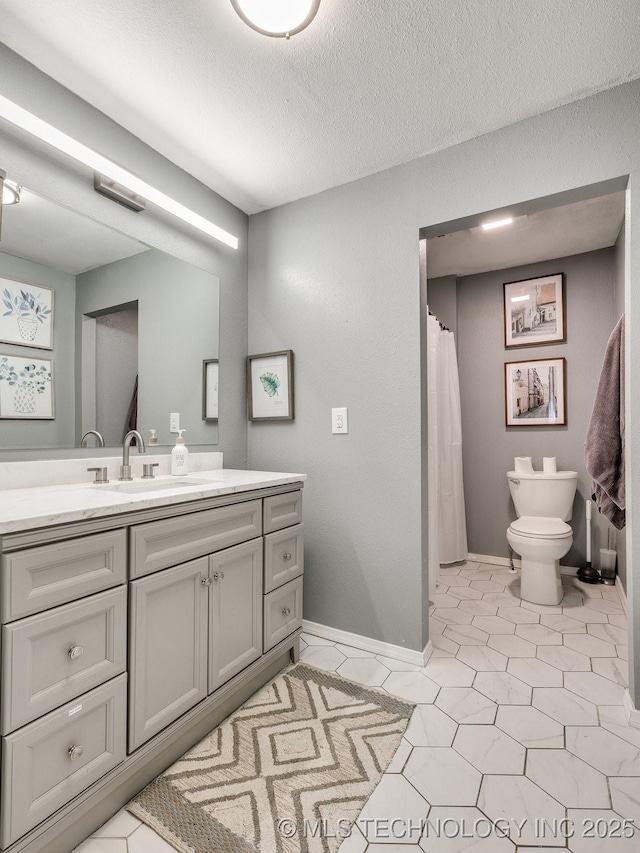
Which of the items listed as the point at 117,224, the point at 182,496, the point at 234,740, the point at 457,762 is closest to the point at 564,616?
the point at 457,762

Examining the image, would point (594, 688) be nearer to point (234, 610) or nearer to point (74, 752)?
point (234, 610)

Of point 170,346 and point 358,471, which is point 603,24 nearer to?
point 358,471

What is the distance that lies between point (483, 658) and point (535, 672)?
214 millimetres

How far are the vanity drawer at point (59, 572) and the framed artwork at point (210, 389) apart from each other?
1100 mm

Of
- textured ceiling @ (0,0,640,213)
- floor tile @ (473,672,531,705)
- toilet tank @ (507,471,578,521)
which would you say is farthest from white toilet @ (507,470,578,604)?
textured ceiling @ (0,0,640,213)

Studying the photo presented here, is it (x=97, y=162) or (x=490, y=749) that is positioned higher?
(x=97, y=162)

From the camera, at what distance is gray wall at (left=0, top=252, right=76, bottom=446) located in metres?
1.44

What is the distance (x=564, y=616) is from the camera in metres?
2.40

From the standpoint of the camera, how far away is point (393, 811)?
3.83ft

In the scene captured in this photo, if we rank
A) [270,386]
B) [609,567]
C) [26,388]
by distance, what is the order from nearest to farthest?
[26,388]
[270,386]
[609,567]

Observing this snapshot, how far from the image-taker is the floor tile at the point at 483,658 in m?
1.89

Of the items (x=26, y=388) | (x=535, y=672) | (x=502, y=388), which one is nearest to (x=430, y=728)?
(x=535, y=672)

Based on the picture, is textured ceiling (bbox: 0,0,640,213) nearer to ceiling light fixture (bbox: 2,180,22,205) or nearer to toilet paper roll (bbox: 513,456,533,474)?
ceiling light fixture (bbox: 2,180,22,205)

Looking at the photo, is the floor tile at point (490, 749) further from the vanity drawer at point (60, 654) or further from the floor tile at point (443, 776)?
the vanity drawer at point (60, 654)
